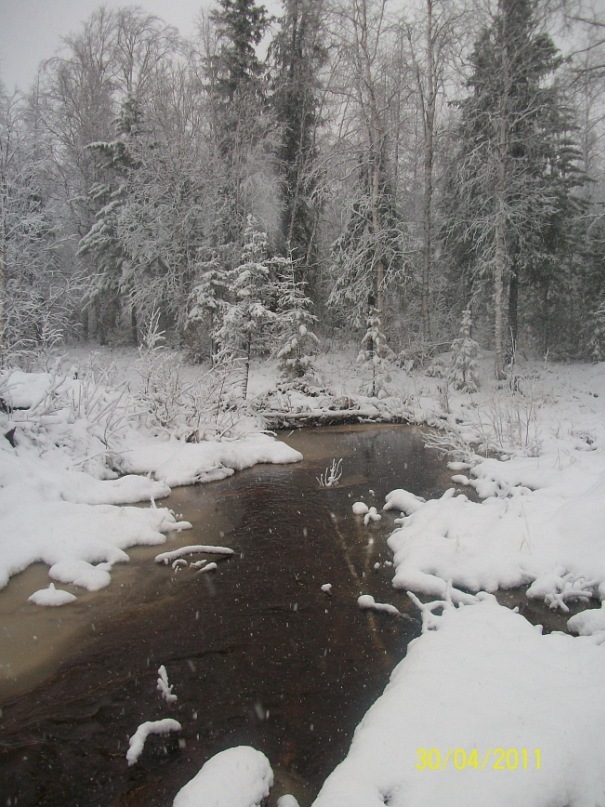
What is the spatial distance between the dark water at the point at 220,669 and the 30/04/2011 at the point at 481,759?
80 centimetres

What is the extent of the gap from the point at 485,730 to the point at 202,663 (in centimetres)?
245

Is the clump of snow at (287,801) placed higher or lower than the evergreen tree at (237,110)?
lower

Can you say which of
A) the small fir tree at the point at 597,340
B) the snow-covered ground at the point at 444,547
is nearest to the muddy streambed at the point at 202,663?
the snow-covered ground at the point at 444,547

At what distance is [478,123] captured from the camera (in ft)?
64.4

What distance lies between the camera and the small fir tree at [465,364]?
1783 centimetres

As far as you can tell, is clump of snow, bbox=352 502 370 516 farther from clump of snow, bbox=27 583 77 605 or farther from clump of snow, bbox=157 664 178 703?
clump of snow, bbox=157 664 178 703

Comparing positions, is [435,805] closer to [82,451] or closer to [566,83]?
[82,451]

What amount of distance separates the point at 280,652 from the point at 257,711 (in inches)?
29.0

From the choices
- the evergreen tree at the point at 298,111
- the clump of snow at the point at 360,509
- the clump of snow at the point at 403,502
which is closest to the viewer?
the clump of snow at the point at 403,502

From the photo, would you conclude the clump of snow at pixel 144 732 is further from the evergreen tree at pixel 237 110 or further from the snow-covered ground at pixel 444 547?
the evergreen tree at pixel 237 110

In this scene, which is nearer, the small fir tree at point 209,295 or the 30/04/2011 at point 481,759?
the 30/04/2011 at point 481,759

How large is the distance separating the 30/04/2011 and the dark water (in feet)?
2.63

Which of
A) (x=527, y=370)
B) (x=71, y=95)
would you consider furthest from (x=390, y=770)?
(x=71, y=95)

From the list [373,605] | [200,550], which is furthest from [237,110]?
[373,605]
